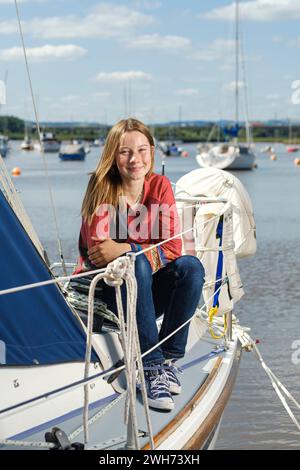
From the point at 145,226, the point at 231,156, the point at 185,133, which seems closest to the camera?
the point at 145,226

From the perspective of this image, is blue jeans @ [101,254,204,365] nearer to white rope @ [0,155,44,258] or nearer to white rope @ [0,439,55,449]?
white rope @ [0,155,44,258]

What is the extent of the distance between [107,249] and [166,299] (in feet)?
1.79

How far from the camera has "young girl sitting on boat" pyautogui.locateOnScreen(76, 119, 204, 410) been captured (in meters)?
4.52

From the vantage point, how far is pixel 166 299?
474cm

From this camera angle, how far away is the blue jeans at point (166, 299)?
4.32 m

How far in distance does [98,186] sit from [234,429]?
3.13 m

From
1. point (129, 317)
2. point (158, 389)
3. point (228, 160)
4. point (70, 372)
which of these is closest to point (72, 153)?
point (228, 160)

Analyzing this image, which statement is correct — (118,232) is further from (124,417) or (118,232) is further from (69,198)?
(69,198)

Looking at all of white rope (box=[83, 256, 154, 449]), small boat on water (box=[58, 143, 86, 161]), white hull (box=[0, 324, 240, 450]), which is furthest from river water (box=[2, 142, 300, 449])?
small boat on water (box=[58, 143, 86, 161])

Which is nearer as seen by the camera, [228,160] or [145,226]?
[145,226]

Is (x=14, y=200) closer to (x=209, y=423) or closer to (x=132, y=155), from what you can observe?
(x=132, y=155)

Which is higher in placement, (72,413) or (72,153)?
(72,413)

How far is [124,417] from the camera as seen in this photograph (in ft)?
13.5
